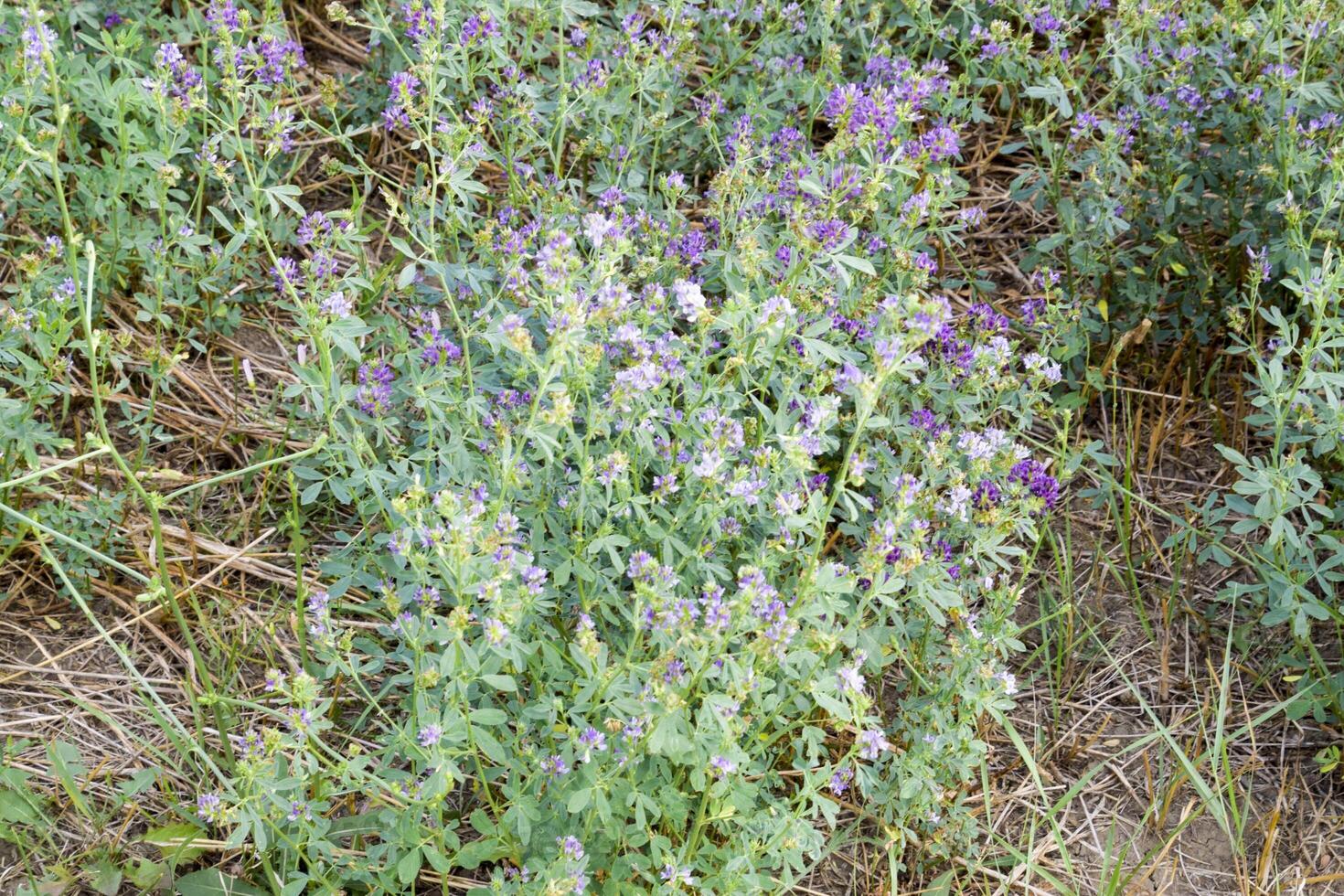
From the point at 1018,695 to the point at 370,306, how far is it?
2152 mm

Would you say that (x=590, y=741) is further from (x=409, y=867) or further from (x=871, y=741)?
(x=871, y=741)

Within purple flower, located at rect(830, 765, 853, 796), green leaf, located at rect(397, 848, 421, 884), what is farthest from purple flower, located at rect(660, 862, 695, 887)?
green leaf, located at rect(397, 848, 421, 884)

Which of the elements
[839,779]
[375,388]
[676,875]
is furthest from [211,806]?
[839,779]

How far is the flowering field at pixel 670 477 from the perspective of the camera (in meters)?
2.63

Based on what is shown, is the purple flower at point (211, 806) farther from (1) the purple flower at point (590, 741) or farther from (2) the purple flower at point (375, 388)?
(2) the purple flower at point (375, 388)

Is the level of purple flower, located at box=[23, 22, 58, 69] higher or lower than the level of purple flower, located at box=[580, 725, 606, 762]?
higher

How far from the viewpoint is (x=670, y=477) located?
2834 mm

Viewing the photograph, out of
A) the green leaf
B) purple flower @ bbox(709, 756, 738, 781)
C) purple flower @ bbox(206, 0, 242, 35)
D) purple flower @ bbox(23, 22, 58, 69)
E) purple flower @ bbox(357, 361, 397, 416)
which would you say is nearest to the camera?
purple flower @ bbox(709, 756, 738, 781)

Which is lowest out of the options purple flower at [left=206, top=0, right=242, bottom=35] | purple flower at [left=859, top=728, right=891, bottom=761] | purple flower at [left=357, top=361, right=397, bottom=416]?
purple flower at [left=859, top=728, right=891, bottom=761]

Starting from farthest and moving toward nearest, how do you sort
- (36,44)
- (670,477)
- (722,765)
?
(36,44)
(670,477)
(722,765)

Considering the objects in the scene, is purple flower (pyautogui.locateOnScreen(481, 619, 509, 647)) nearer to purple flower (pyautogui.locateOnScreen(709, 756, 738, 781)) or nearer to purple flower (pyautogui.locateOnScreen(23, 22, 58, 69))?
purple flower (pyautogui.locateOnScreen(709, 756, 738, 781))

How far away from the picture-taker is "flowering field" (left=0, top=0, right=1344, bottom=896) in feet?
8.63

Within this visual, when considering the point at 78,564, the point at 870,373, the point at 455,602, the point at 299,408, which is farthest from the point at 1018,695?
the point at 78,564

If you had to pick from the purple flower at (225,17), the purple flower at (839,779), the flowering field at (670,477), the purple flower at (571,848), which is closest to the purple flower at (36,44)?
the flowering field at (670,477)
